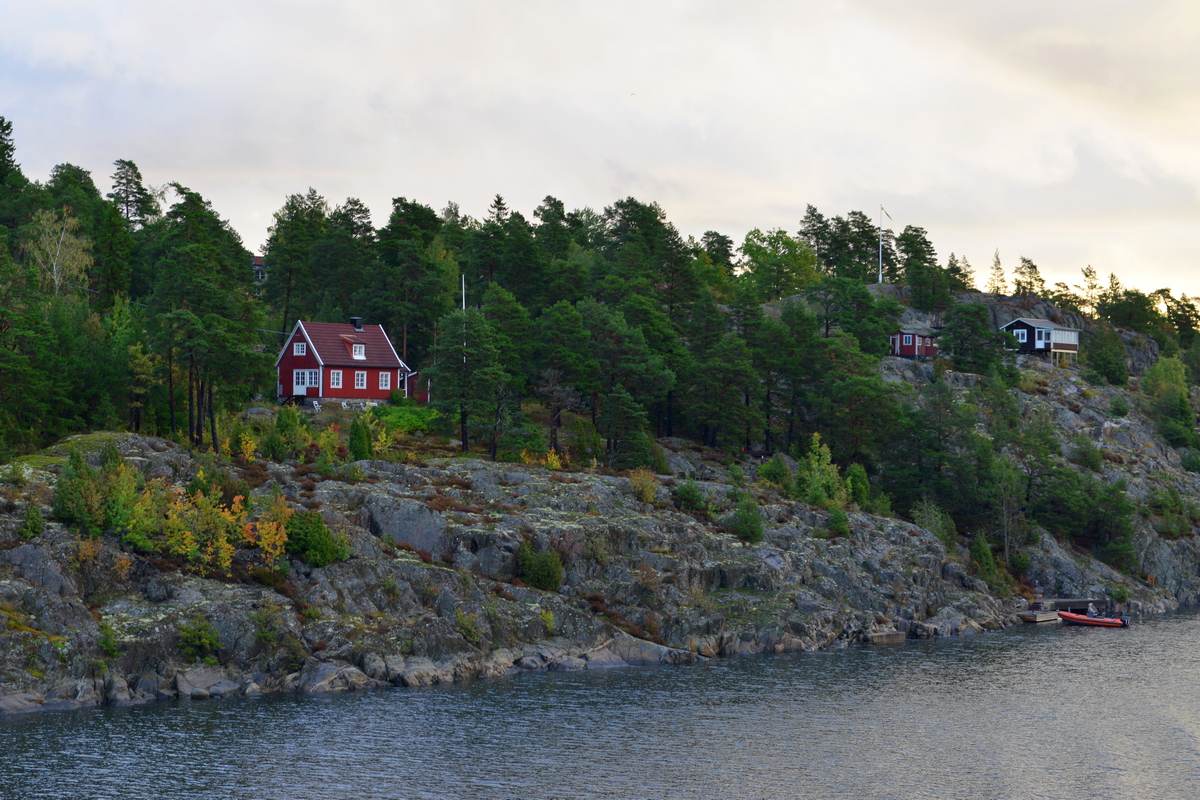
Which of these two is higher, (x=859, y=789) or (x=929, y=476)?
(x=929, y=476)

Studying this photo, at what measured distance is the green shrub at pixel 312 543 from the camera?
64625 millimetres

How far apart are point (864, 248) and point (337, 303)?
105 metres

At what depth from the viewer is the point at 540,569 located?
2795 inches

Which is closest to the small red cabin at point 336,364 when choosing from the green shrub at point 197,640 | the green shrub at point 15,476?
the green shrub at point 15,476

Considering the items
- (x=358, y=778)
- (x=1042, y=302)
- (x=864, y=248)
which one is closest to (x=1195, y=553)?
(x=1042, y=302)

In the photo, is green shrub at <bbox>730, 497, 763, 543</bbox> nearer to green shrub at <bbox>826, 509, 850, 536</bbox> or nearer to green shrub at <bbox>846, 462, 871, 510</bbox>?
green shrub at <bbox>826, 509, 850, 536</bbox>

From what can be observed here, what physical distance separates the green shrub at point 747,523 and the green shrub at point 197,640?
43180 mm

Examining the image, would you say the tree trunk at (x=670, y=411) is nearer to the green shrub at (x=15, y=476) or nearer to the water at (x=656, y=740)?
the water at (x=656, y=740)

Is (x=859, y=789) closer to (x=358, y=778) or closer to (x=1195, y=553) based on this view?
(x=358, y=778)

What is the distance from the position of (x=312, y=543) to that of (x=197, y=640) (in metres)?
10.2

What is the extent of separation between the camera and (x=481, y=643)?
209 ft

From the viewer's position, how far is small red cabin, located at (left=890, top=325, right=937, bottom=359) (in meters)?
162

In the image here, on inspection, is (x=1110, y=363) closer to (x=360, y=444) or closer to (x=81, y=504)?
(x=360, y=444)

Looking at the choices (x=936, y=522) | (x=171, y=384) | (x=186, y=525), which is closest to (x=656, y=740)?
(x=186, y=525)
